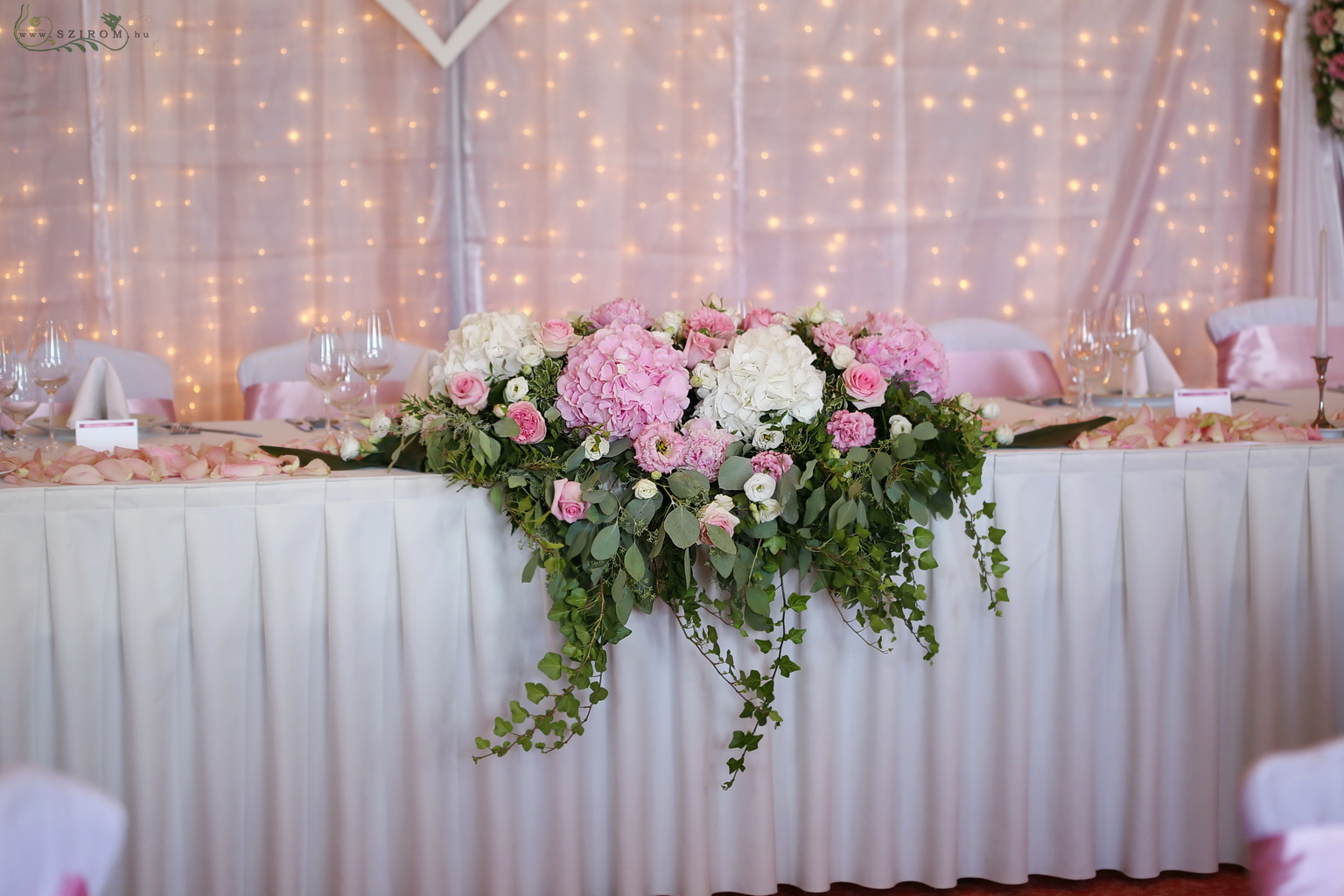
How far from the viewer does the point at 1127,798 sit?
4.88ft

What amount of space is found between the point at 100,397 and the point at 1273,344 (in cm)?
281

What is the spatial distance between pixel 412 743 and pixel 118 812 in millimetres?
770

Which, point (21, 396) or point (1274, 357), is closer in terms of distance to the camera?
point (21, 396)

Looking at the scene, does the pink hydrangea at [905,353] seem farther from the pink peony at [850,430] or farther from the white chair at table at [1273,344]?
the white chair at table at [1273,344]

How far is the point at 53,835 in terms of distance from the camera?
55cm

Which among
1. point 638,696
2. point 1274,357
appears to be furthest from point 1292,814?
point 1274,357

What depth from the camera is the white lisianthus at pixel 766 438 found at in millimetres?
1191

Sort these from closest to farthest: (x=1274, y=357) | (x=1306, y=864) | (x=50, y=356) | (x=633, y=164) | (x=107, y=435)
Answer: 1. (x=1306, y=864)
2. (x=50, y=356)
3. (x=107, y=435)
4. (x=1274, y=357)
5. (x=633, y=164)

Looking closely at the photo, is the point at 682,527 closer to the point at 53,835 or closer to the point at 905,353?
the point at 905,353

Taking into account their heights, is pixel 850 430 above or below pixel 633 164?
below

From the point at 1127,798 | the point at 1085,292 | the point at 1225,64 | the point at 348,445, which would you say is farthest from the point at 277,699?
the point at 1225,64

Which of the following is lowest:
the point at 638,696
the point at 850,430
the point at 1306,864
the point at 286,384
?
the point at 638,696

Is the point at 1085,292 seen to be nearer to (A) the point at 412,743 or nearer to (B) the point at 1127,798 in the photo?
(B) the point at 1127,798

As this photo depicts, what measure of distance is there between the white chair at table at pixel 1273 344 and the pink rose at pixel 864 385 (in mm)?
1897
